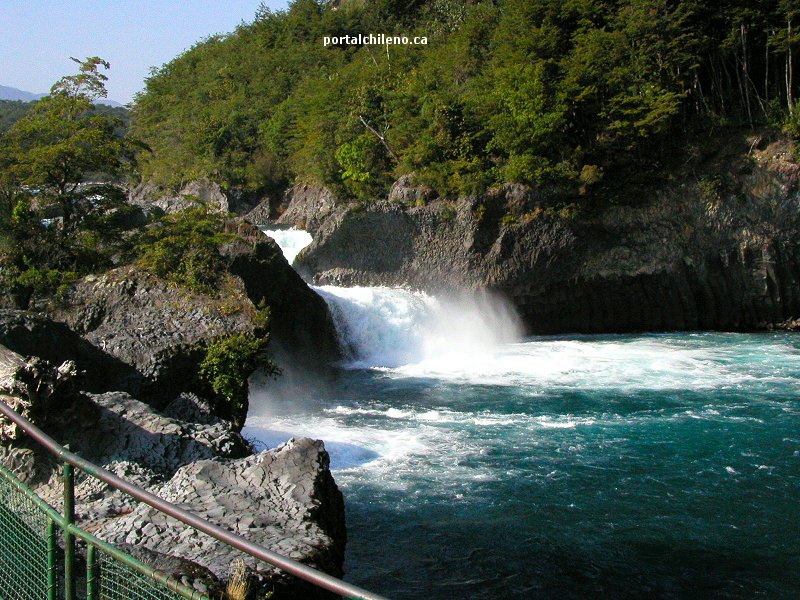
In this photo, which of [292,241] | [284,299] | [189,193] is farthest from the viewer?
[189,193]

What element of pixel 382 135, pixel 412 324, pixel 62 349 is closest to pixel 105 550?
pixel 62 349

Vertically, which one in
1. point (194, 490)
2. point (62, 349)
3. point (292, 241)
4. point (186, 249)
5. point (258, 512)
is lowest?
point (258, 512)

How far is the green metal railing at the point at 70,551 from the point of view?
299 centimetres

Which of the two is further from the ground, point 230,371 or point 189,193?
point 189,193

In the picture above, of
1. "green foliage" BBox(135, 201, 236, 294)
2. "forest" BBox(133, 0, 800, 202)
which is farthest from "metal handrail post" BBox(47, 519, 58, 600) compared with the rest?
"forest" BBox(133, 0, 800, 202)

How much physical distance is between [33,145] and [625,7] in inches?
722

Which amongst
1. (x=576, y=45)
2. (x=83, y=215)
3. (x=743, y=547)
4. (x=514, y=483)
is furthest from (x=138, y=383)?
(x=576, y=45)

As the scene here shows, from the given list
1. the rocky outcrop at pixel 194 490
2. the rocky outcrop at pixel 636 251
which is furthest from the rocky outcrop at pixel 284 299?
the rocky outcrop at pixel 194 490

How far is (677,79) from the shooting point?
24641mm

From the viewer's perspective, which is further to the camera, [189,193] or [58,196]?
[189,193]

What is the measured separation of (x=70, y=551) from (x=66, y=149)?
1323cm

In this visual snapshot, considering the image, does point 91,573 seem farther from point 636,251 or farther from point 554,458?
point 636,251

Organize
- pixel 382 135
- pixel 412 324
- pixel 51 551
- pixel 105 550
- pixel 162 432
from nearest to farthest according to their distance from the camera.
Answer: pixel 105 550 < pixel 51 551 < pixel 162 432 < pixel 412 324 < pixel 382 135

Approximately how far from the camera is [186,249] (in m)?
15.7
